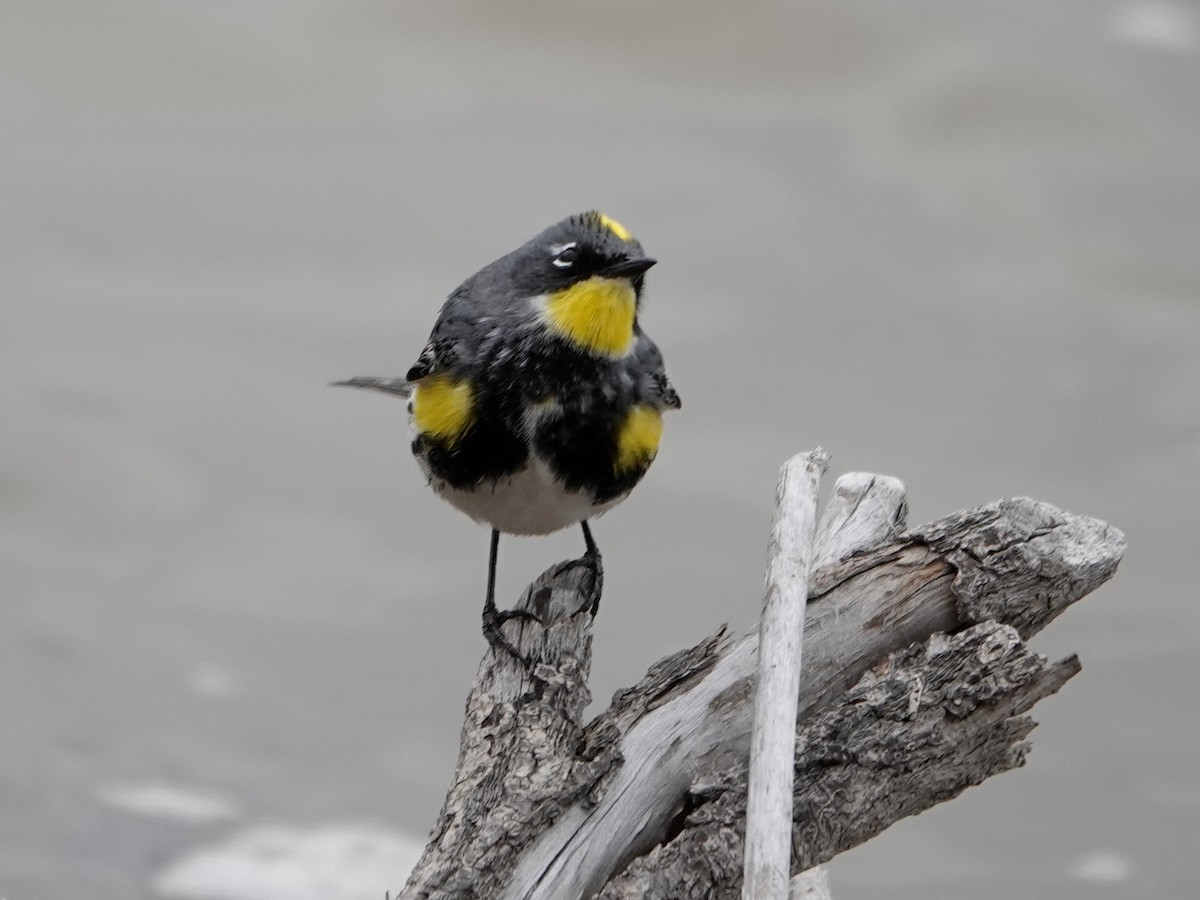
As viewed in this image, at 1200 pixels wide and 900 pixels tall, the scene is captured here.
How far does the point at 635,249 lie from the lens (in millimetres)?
4117

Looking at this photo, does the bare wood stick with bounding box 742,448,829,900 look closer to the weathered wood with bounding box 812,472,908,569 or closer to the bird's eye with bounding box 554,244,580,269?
the weathered wood with bounding box 812,472,908,569

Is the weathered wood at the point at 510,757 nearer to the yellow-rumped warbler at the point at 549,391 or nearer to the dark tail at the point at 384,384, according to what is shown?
the yellow-rumped warbler at the point at 549,391

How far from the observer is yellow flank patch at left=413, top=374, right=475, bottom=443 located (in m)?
4.05

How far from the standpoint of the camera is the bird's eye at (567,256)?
4137mm

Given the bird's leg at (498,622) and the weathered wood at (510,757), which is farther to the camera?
the bird's leg at (498,622)

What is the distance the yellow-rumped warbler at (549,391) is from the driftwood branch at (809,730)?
0.74 meters

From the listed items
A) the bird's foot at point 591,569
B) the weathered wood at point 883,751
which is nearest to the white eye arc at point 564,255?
the bird's foot at point 591,569

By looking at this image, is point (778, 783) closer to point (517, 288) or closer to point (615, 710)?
point (615, 710)

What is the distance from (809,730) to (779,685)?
0.38 m

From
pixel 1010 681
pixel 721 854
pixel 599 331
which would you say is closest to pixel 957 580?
pixel 1010 681

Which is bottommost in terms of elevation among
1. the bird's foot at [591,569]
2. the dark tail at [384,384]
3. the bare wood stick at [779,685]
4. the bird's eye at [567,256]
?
the bare wood stick at [779,685]

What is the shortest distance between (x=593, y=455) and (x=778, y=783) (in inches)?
58.5

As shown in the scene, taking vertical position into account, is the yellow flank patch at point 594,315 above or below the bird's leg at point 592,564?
above

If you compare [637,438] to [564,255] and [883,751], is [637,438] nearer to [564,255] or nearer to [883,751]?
[564,255]
